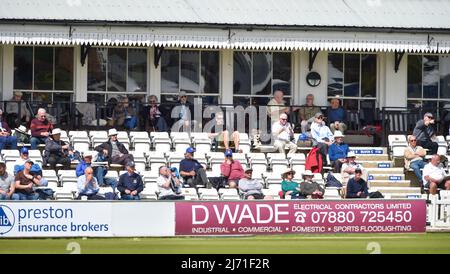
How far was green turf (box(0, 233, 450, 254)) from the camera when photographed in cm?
2660

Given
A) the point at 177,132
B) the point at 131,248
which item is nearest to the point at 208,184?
the point at 177,132

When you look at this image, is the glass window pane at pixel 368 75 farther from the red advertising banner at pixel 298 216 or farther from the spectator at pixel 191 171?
the red advertising banner at pixel 298 216

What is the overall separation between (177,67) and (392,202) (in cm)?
685

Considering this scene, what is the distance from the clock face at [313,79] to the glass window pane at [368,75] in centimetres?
106

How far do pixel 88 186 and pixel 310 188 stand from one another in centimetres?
434

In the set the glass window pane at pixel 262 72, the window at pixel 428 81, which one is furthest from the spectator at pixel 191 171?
the window at pixel 428 81

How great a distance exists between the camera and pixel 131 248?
2683cm

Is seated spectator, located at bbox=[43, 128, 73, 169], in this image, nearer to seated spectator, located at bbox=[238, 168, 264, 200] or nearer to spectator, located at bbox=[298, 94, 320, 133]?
seated spectator, located at bbox=[238, 168, 264, 200]

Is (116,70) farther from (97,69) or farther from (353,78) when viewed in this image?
(353,78)

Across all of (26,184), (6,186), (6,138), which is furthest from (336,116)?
(6,186)

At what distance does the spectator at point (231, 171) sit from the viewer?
3142 centimetres

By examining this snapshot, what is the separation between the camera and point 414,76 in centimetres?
3569

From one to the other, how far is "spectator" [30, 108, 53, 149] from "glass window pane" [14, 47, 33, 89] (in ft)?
7.00

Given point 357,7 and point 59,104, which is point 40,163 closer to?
point 59,104
